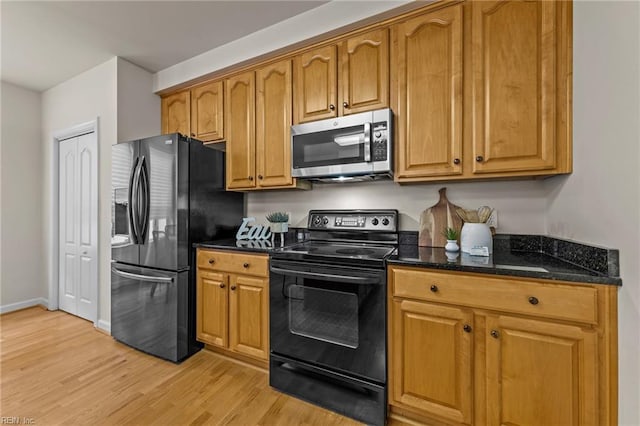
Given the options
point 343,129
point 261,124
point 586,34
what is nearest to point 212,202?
point 261,124

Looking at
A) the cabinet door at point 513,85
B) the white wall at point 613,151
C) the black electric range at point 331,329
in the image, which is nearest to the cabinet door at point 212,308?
the black electric range at point 331,329

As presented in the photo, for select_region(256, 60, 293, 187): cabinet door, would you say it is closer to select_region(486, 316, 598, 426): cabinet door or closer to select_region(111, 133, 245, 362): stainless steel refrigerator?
select_region(111, 133, 245, 362): stainless steel refrigerator

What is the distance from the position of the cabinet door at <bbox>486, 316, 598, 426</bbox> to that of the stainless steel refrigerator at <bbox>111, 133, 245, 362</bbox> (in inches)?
83.0

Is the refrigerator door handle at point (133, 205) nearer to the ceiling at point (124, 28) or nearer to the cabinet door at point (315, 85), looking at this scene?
the ceiling at point (124, 28)

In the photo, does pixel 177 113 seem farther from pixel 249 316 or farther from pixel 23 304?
pixel 23 304

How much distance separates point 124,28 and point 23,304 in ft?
11.5

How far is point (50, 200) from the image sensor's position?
10.9ft

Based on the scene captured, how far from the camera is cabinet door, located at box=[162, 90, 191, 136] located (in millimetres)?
2725

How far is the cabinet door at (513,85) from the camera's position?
143 centimetres

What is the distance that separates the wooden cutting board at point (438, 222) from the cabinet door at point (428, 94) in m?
0.32

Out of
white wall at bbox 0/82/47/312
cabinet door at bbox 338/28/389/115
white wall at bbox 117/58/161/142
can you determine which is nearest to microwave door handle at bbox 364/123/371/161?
cabinet door at bbox 338/28/389/115

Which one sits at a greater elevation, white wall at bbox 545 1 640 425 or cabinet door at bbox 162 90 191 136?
cabinet door at bbox 162 90 191 136

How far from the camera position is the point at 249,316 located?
1.97 meters

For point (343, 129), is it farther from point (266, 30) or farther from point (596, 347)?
point (596, 347)
